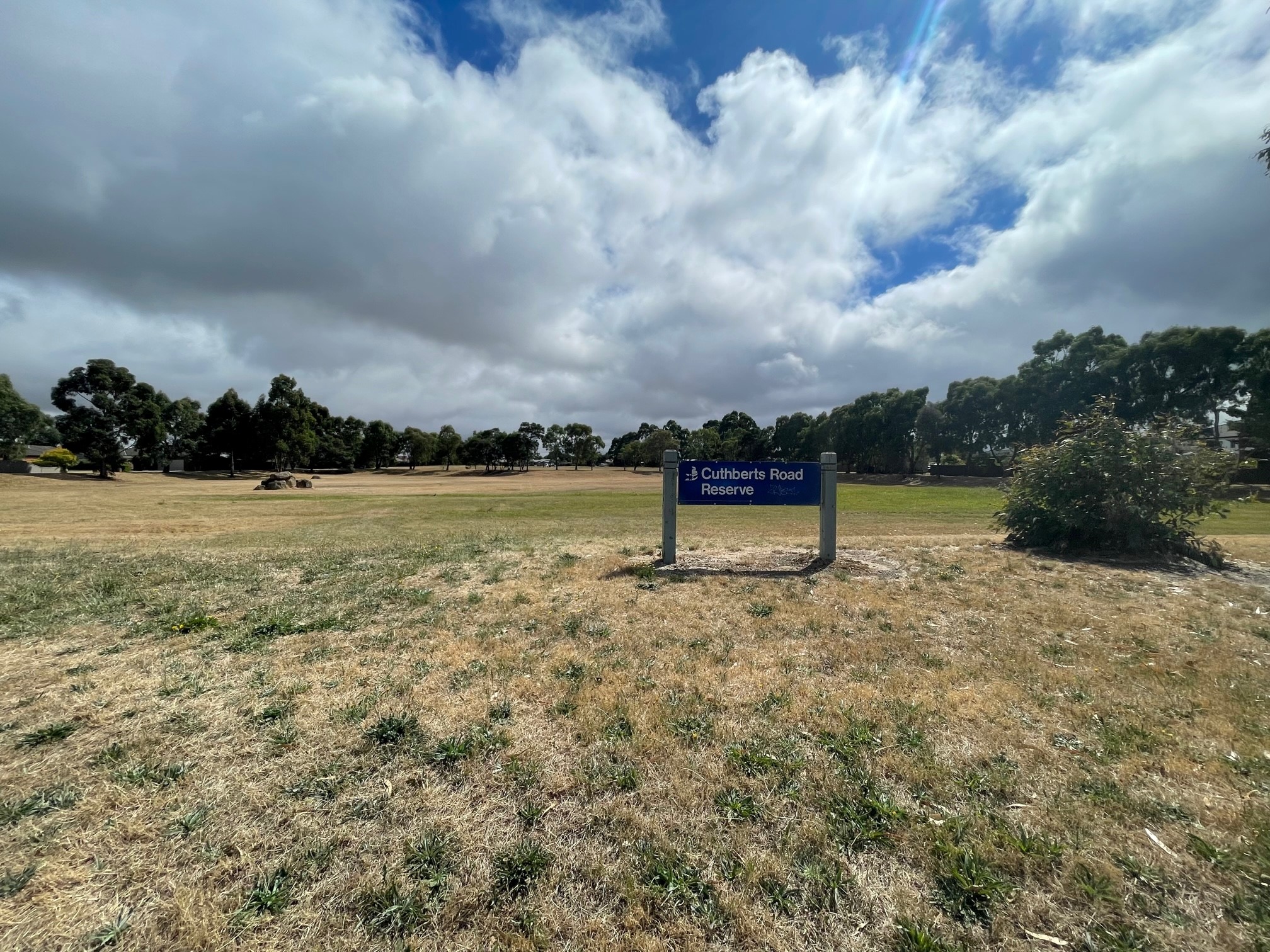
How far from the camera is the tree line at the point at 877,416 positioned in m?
39.4

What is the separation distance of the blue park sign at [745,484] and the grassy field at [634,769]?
2775 millimetres

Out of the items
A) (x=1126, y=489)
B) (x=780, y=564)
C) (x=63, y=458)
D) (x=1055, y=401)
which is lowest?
(x=780, y=564)

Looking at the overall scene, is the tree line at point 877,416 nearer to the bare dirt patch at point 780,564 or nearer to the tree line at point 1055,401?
the tree line at point 1055,401

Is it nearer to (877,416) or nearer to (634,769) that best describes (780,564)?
(634,769)

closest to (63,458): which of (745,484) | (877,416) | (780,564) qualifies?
(745,484)

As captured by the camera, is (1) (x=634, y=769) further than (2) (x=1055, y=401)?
No

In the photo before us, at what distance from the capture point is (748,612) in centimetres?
645

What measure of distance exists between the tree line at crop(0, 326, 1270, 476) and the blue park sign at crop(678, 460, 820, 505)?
16086 mm

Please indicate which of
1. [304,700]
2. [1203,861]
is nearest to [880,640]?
[1203,861]

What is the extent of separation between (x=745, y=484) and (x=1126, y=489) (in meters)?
7.17

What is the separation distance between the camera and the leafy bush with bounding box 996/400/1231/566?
9.45 metres

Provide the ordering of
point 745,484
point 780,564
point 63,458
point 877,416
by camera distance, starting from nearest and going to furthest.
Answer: point 780,564
point 745,484
point 63,458
point 877,416

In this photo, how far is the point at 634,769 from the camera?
3162 millimetres

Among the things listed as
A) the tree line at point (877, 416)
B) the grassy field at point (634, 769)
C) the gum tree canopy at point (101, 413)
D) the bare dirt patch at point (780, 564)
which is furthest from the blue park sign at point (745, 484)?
the gum tree canopy at point (101, 413)
